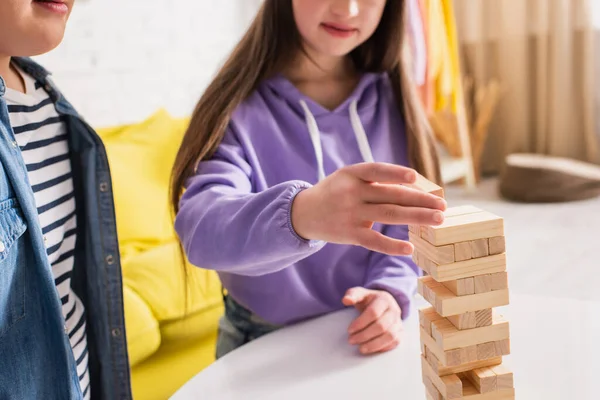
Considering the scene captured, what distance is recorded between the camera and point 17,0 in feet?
2.38

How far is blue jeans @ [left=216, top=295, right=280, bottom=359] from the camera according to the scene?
1.05 metres

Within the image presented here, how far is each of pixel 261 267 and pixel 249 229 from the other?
8cm

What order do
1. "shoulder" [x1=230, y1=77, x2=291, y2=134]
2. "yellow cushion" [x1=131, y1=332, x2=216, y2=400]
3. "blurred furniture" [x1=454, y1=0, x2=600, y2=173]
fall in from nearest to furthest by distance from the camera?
"shoulder" [x1=230, y1=77, x2=291, y2=134], "yellow cushion" [x1=131, y1=332, x2=216, y2=400], "blurred furniture" [x1=454, y1=0, x2=600, y2=173]

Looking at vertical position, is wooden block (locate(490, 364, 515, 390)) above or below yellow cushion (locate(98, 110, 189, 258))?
above

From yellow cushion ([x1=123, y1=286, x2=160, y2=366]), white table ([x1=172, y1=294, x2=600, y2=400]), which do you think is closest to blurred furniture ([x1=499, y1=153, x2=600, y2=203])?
yellow cushion ([x1=123, y1=286, x2=160, y2=366])

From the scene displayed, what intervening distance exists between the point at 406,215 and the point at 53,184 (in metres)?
0.61

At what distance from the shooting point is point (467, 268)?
1.91 ft

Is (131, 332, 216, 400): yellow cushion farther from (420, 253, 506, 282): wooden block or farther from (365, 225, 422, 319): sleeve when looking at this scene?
(420, 253, 506, 282): wooden block

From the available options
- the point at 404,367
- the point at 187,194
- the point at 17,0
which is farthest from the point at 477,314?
the point at 17,0

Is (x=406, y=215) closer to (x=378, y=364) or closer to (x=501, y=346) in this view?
→ (x=501, y=346)

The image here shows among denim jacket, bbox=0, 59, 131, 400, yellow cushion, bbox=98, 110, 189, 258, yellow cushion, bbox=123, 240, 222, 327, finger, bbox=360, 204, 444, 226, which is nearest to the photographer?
finger, bbox=360, 204, 444, 226

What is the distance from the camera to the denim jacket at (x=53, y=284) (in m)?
0.79

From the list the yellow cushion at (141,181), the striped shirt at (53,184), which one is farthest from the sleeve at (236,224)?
the yellow cushion at (141,181)

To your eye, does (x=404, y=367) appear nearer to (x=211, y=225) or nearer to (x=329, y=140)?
(x=211, y=225)
